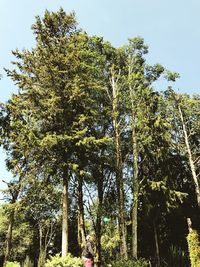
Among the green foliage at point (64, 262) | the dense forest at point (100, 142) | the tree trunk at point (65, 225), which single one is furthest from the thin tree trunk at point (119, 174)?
the green foliage at point (64, 262)

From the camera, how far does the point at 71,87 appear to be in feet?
58.7

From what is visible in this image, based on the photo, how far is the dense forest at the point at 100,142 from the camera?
54.6 ft

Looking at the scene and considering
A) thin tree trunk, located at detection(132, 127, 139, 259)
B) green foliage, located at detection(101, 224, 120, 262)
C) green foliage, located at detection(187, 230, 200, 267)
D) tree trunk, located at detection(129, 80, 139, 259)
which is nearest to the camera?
green foliage, located at detection(187, 230, 200, 267)

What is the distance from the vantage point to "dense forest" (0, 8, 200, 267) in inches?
655

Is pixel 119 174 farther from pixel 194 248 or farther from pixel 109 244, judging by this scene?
pixel 109 244

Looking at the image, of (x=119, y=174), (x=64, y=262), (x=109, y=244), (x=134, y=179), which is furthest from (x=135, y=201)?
(x=109, y=244)

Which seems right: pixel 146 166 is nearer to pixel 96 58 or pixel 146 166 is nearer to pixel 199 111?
pixel 199 111

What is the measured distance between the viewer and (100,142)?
17.0 m

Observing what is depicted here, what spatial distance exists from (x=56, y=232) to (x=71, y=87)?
957 inches

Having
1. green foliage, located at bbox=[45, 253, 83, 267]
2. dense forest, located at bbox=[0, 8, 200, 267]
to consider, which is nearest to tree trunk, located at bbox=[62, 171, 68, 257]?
dense forest, located at bbox=[0, 8, 200, 267]

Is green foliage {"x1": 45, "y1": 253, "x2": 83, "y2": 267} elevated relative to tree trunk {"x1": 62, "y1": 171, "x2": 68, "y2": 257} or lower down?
lower down

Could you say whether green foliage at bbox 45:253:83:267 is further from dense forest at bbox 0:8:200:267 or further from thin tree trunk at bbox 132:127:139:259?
thin tree trunk at bbox 132:127:139:259

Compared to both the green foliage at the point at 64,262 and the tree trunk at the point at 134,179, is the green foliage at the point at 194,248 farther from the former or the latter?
the green foliage at the point at 64,262

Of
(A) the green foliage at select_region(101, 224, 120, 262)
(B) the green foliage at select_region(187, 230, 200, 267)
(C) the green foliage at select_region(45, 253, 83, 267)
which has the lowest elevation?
(C) the green foliage at select_region(45, 253, 83, 267)
